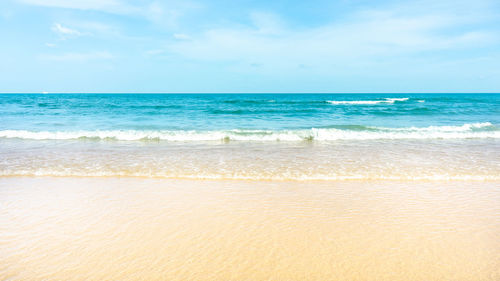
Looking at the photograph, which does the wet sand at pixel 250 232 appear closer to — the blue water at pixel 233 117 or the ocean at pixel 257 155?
the ocean at pixel 257 155

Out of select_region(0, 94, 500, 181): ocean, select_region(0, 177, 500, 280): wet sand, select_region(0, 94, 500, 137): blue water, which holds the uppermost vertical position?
select_region(0, 94, 500, 137): blue water

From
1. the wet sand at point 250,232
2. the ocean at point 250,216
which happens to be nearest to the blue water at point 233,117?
the ocean at point 250,216

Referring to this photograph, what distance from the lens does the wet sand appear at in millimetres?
3080

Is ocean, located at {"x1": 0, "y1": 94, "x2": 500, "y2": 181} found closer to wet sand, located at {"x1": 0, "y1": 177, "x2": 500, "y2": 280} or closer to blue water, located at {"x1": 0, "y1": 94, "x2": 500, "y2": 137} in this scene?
wet sand, located at {"x1": 0, "y1": 177, "x2": 500, "y2": 280}

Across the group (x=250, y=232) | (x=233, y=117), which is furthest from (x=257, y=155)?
(x=233, y=117)

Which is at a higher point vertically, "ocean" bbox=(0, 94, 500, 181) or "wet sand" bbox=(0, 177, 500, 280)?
"ocean" bbox=(0, 94, 500, 181)

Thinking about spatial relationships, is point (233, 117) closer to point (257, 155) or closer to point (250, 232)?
point (257, 155)

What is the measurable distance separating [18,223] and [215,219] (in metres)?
2.84

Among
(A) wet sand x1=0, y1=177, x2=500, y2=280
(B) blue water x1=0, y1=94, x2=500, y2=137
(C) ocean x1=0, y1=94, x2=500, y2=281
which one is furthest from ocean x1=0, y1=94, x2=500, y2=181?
(B) blue water x1=0, y1=94, x2=500, y2=137

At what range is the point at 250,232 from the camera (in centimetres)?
391

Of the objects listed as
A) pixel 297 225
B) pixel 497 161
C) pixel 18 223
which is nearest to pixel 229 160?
pixel 297 225

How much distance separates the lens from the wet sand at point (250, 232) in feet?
10.1

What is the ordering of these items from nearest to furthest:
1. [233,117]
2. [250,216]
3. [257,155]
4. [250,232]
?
[250,232] < [250,216] < [257,155] < [233,117]

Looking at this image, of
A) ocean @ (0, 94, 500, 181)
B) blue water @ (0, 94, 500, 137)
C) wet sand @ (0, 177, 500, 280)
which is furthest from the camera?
blue water @ (0, 94, 500, 137)
